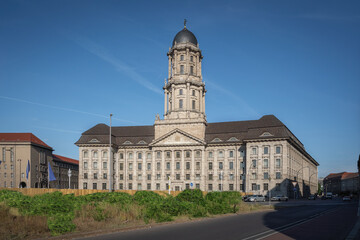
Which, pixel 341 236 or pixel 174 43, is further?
pixel 174 43

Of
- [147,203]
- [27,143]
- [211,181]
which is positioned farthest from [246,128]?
[147,203]

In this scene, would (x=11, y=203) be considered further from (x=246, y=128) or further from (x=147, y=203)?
(x=246, y=128)

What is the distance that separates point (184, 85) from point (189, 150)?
15.5 m

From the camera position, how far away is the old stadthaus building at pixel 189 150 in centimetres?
8100

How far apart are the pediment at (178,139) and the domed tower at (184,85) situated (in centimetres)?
240

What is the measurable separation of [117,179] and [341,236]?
80.2 m

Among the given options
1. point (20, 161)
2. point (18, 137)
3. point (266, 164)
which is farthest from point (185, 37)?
point (20, 161)

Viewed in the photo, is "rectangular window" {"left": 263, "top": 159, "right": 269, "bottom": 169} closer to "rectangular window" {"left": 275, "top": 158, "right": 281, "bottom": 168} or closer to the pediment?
"rectangular window" {"left": 275, "top": 158, "right": 281, "bottom": 168}

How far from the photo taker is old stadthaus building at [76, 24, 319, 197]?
81000 millimetres

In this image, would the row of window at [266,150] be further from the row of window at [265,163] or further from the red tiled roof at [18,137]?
the red tiled roof at [18,137]

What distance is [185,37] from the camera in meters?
93.9

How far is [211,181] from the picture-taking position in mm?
86438

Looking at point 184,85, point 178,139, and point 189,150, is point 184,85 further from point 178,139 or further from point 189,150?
point 189,150

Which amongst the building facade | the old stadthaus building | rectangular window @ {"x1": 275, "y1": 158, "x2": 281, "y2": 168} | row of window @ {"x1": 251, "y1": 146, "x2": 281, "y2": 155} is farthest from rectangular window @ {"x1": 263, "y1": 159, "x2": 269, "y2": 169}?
the building facade
